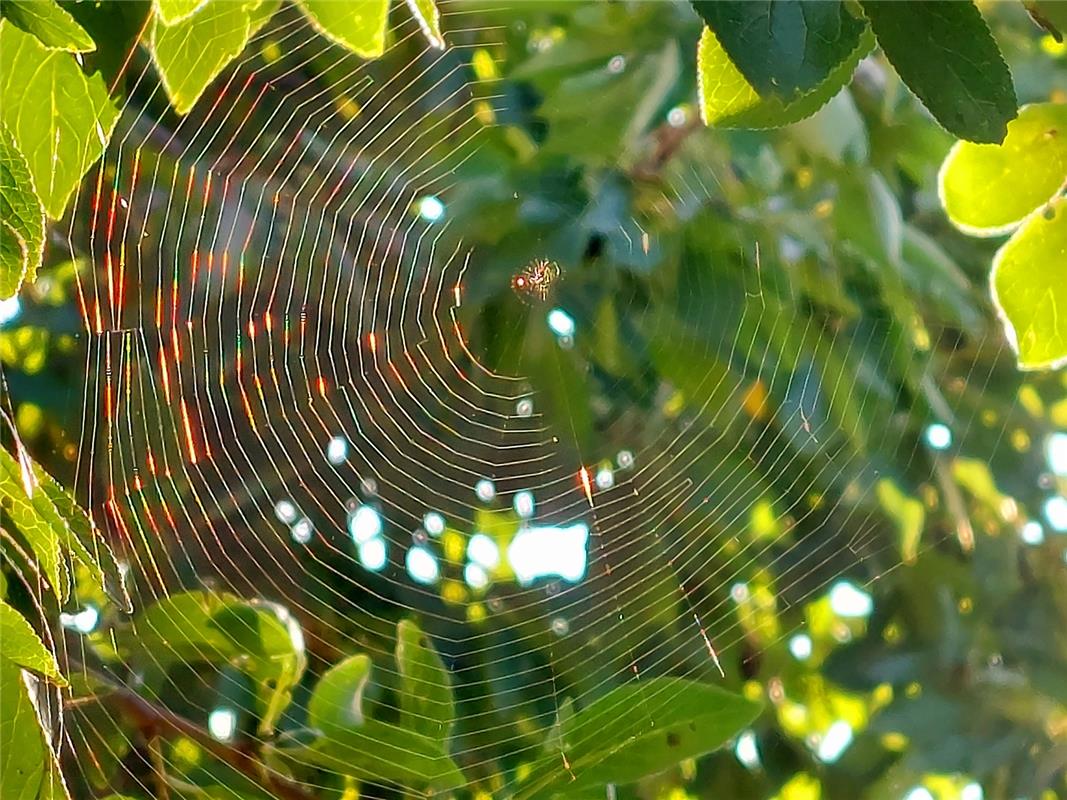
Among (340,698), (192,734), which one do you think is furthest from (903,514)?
(192,734)

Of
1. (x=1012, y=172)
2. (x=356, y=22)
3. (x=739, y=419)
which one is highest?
(x=356, y=22)

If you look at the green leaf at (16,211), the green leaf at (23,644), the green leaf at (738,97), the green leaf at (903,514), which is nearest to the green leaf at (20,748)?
the green leaf at (23,644)

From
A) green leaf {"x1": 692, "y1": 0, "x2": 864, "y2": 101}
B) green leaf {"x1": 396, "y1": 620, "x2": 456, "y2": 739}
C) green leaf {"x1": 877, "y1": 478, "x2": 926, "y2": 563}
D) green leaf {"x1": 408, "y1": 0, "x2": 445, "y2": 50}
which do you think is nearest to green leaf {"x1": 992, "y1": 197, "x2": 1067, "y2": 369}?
green leaf {"x1": 692, "y1": 0, "x2": 864, "y2": 101}

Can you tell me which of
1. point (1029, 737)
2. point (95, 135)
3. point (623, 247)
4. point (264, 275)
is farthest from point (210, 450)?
point (1029, 737)

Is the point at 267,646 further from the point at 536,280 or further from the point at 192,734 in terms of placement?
the point at 536,280

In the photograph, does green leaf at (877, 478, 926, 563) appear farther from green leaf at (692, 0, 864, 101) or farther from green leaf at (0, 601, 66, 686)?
green leaf at (0, 601, 66, 686)

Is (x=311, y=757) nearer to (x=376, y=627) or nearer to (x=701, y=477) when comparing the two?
(x=376, y=627)
